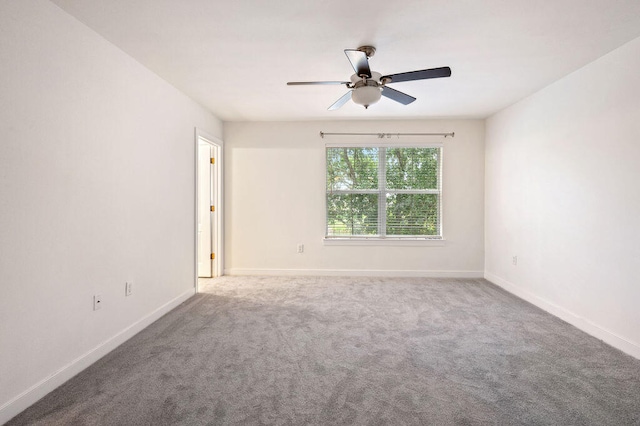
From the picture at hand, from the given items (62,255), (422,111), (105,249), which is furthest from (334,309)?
(422,111)

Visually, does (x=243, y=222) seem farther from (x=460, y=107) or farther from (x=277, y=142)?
(x=460, y=107)

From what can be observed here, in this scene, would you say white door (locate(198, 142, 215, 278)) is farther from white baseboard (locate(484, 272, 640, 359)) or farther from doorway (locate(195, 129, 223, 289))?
white baseboard (locate(484, 272, 640, 359))

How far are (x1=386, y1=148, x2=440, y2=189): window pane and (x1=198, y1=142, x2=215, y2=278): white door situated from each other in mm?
2734

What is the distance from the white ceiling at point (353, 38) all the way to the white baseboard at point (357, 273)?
2618 millimetres

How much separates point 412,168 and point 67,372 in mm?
4548

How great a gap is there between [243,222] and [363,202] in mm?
1904

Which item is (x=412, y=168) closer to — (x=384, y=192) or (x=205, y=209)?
(x=384, y=192)

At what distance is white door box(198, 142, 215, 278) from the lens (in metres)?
4.80

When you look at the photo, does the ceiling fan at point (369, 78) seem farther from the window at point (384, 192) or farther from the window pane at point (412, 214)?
the window pane at point (412, 214)

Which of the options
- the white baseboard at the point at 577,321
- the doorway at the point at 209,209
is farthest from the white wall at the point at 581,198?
the doorway at the point at 209,209

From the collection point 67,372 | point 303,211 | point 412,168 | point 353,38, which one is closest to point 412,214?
point 412,168

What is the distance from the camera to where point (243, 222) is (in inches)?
197

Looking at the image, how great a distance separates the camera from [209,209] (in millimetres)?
4809

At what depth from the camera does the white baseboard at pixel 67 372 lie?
168cm
